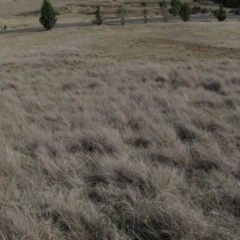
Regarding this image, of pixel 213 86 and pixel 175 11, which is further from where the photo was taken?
pixel 175 11

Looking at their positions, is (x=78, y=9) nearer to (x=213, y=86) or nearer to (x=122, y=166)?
(x=213, y=86)

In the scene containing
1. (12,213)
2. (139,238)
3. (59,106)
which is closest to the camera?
(139,238)

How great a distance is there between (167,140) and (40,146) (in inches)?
73.1

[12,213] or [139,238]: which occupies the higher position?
[12,213]

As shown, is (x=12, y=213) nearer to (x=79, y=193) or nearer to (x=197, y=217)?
(x=79, y=193)

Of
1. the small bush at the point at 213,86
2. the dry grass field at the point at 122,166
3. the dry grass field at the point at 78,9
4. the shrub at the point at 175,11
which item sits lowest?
the small bush at the point at 213,86

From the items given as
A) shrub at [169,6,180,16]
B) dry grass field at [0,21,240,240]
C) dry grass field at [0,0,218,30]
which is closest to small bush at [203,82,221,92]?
dry grass field at [0,21,240,240]

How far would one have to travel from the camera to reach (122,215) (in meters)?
2.90

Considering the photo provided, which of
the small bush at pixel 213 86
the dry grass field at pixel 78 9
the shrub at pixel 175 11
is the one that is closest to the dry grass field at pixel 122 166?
the small bush at pixel 213 86

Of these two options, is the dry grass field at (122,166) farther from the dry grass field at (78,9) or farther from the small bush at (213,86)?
the dry grass field at (78,9)

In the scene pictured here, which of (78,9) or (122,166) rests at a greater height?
(78,9)

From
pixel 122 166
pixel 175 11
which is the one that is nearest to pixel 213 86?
pixel 122 166

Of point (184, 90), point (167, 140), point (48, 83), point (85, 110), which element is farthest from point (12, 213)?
point (48, 83)

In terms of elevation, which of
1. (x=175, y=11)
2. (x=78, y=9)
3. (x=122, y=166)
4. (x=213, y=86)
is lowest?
(x=213, y=86)
